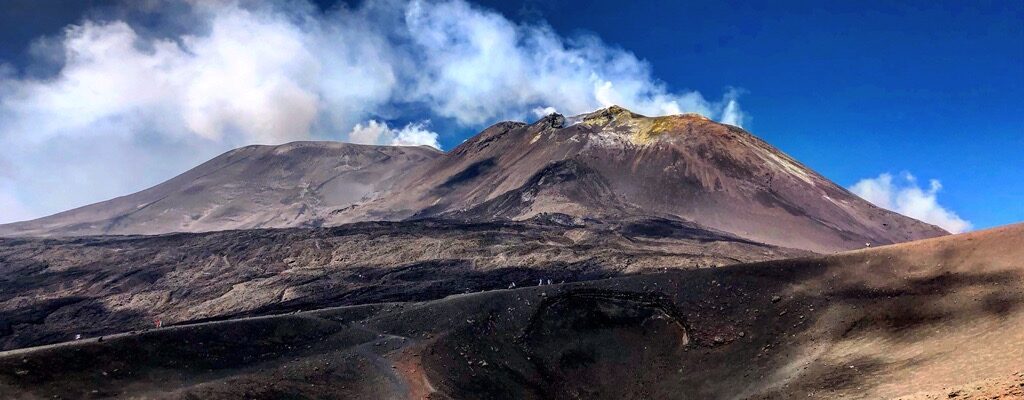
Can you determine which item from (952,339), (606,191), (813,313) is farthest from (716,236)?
(952,339)

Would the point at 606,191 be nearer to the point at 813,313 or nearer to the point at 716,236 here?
the point at 716,236

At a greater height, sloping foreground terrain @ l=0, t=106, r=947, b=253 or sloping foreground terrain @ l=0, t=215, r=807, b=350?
sloping foreground terrain @ l=0, t=106, r=947, b=253

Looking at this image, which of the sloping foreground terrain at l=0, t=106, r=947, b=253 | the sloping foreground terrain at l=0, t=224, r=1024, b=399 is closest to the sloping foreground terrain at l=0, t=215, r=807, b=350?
the sloping foreground terrain at l=0, t=106, r=947, b=253

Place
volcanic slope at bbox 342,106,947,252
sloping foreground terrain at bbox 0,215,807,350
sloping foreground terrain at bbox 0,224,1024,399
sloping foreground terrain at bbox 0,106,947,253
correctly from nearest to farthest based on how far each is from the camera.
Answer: sloping foreground terrain at bbox 0,224,1024,399, sloping foreground terrain at bbox 0,215,807,350, volcanic slope at bbox 342,106,947,252, sloping foreground terrain at bbox 0,106,947,253

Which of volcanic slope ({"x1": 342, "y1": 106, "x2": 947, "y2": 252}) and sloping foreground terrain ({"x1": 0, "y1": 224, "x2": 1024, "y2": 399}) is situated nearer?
sloping foreground terrain ({"x1": 0, "y1": 224, "x2": 1024, "y2": 399})

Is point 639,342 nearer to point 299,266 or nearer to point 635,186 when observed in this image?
point 299,266

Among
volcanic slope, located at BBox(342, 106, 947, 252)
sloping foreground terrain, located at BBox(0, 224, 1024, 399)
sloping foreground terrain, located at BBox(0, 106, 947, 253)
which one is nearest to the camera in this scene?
sloping foreground terrain, located at BBox(0, 224, 1024, 399)

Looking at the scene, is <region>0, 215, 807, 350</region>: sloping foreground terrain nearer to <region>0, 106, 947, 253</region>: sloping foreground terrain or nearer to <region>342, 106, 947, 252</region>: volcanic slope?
<region>0, 106, 947, 253</region>: sloping foreground terrain
